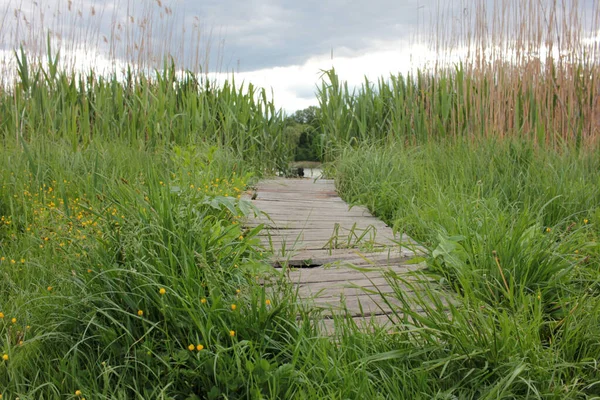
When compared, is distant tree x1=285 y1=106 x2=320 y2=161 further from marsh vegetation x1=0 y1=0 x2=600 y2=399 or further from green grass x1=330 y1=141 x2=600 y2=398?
green grass x1=330 y1=141 x2=600 y2=398

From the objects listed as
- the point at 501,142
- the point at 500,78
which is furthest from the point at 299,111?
the point at 501,142

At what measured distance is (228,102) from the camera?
728 centimetres

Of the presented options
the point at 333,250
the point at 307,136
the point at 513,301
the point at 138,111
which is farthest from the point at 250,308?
the point at 307,136

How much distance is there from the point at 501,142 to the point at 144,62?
4691 millimetres

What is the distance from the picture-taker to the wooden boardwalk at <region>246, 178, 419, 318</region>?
7.83 feet

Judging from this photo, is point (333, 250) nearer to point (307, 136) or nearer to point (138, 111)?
point (138, 111)

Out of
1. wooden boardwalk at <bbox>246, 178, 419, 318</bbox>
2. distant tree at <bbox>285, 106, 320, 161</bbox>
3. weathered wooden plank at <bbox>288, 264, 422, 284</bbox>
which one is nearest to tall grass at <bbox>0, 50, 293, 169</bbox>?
distant tree at <bbox>285, 106, 320, 161</bbox>

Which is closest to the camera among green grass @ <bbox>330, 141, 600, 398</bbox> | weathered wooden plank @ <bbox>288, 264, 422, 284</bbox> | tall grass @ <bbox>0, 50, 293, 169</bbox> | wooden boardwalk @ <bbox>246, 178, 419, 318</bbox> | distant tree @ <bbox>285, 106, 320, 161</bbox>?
green grass @ <bbox>330, 141, 600, 398</bbox>

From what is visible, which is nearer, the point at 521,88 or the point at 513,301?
the point at 513,301

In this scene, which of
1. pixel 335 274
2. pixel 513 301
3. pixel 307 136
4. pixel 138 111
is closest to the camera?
pixel 513 301

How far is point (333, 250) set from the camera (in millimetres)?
3213

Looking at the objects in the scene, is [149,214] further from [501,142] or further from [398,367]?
[501,142]

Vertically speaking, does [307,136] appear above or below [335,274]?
above

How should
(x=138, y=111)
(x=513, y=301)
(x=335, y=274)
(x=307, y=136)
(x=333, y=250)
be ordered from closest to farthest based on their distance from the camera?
(x=513, y=301) → (x=335, y=274) → (x=333, y=250) → (x=138, y=111) → (x=307, y=136)
